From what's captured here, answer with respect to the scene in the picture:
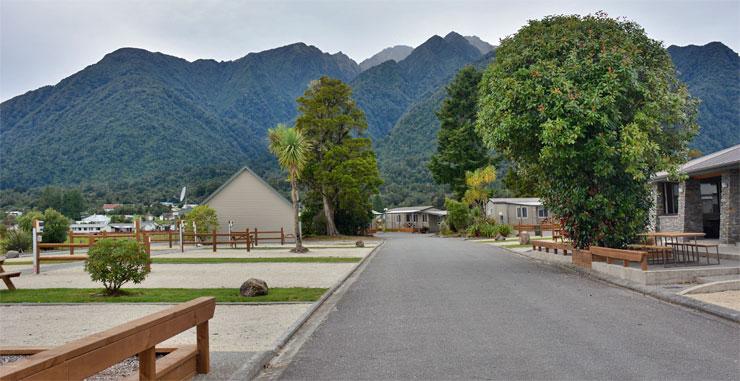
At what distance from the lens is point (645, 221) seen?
1639cm

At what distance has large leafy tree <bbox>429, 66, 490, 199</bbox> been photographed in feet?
190

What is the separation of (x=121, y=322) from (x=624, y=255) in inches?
416

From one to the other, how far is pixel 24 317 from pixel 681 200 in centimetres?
2308

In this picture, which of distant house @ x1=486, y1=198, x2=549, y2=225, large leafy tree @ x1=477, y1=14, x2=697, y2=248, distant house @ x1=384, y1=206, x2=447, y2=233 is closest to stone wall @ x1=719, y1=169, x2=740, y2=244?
large leafy tree @ x1=477, y1=14, x2=697, y2=248

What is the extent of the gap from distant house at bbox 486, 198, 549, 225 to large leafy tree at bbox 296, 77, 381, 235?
44.9ft

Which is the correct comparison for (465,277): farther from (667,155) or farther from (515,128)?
(667,155)

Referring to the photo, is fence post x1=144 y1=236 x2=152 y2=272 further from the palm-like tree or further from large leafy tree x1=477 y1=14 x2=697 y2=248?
the palm-like tree

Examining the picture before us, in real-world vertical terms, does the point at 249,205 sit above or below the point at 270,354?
above

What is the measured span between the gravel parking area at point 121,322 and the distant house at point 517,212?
49.3 metres

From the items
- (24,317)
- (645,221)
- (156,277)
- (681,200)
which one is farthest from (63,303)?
(681,200)

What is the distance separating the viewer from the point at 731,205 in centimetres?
1959

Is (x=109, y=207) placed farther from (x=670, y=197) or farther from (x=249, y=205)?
(x=670, y=197)

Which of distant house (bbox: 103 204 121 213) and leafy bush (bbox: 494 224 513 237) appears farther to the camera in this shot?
distant house (bbox: 103 204 121 213)

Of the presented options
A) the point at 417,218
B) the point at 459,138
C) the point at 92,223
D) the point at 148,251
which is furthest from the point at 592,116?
the point at 92,223
